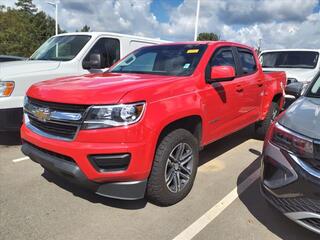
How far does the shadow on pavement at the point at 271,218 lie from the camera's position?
10.5ft

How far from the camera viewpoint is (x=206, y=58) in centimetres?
425

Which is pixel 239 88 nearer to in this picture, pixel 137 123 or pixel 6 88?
pixel 137 123

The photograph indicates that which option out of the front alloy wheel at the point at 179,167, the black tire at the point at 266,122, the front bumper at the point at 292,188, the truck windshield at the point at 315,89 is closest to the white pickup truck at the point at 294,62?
the black tire at the point at 266,122

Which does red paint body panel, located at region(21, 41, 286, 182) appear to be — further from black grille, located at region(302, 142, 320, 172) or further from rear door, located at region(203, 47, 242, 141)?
black grille, located at region(302, 142, 320, 172)

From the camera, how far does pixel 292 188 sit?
276cm

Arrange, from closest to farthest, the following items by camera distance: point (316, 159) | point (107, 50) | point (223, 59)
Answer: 1. point (316, 159)
2. point (223, 59)
3. point (107, 50)

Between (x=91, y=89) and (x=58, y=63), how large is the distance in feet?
10.4

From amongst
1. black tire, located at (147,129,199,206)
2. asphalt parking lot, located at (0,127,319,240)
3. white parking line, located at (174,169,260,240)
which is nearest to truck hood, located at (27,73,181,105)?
black tire, located at (147,129,199,206)

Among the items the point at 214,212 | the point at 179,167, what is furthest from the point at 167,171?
the point at 214,212

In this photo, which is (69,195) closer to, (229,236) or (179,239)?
(179,239)

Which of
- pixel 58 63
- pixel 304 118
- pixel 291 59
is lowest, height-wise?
pixel 304 118

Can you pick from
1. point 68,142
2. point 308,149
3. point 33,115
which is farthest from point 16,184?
point 308,149

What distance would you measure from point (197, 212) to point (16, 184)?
7.49 feet

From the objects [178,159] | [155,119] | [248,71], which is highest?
[248,71]
